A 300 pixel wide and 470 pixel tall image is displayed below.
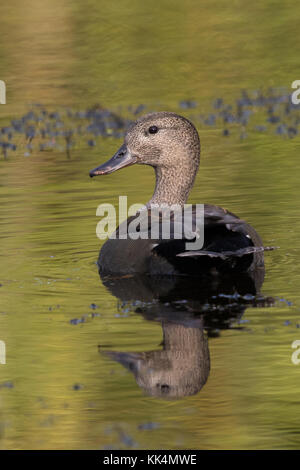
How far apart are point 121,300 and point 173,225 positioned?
652 millimetres

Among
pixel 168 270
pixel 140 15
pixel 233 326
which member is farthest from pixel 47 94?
pixel 233 326

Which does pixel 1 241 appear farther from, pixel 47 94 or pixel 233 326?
pixel 47 94

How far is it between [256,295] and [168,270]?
2.47 feet

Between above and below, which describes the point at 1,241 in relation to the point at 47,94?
below

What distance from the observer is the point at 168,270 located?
8.16 m

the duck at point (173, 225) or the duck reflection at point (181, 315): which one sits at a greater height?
the duck at point (173, 225)

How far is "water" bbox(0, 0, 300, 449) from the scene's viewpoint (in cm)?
562

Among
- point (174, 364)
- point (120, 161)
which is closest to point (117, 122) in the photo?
point (120, 161)

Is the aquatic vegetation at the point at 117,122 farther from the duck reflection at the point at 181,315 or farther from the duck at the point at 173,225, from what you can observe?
the duck reflection at the point at 181,315

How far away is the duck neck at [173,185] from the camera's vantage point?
30.7ft

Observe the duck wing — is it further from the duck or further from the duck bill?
the duck bill

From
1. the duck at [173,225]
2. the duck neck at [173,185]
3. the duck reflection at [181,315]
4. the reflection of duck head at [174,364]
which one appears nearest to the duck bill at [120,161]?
the duck at [173,225]

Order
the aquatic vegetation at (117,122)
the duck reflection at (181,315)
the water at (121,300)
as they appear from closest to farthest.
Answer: the water at (121,300), the duck reflection at (181,315), the aquatic vegetation at (117,122)

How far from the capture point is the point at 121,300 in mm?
7867
